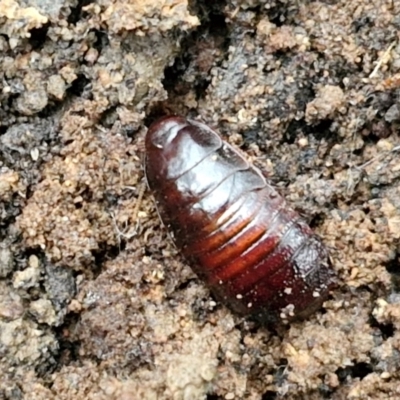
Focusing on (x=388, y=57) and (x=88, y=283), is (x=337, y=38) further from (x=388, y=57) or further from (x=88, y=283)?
(x=88, y=283)

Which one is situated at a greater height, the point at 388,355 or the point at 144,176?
the point at 144,176

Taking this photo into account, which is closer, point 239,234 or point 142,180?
point 239,234

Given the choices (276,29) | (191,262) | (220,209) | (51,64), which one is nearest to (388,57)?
(276,29)

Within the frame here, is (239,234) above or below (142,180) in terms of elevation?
below
